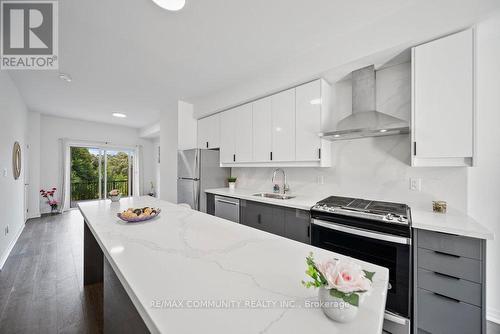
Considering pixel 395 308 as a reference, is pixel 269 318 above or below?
above

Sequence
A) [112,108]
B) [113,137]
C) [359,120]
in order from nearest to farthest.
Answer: [359,120]
[112,108]
[113,137]

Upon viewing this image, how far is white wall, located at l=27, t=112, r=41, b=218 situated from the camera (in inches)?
191

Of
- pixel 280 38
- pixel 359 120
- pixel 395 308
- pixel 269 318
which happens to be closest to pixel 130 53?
pixel 280 38

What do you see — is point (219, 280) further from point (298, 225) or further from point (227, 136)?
point (227, 136)

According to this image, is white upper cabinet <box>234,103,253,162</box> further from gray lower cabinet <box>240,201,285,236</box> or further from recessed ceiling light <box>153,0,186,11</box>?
recessed ceiling light <box>153,0,186,11</box>

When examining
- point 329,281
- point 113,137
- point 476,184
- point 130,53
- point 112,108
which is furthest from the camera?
point 113,137

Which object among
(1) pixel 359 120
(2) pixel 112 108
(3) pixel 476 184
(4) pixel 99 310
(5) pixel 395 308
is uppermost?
(2) pixel 112 108

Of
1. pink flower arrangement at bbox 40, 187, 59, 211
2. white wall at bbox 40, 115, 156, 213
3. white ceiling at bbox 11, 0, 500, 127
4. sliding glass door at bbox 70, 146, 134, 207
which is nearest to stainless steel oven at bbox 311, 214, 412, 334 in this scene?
white ceiling at bbox 11, 0, 500, 127

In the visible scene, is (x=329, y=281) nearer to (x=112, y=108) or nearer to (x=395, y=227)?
(x=395, y=227)

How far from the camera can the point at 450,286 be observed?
134 centimetres

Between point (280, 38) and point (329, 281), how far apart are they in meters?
2.22

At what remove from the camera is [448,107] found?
1.59 metres

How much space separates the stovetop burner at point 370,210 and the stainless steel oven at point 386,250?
5 centimetres

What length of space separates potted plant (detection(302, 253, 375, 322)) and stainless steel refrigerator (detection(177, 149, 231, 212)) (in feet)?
9.50
